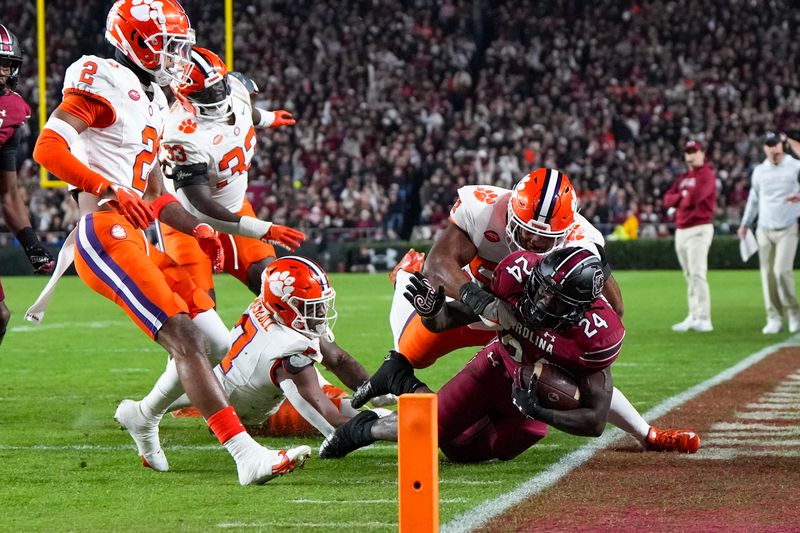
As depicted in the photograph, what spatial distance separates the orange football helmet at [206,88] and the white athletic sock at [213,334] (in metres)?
1.11

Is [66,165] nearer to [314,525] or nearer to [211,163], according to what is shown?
[211,163]

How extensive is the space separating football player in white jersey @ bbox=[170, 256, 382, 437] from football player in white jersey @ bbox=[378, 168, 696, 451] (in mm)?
204

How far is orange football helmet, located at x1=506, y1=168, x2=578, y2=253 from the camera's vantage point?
4.60m

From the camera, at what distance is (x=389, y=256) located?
20.4m

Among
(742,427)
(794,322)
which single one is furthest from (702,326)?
(742,427)

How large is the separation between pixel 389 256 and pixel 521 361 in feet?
52.3

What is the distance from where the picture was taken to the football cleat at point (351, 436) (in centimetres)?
453

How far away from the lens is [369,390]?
4969mm

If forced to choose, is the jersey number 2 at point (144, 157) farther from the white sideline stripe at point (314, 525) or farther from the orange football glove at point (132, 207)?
the white sideline stripe at point (314, 525)

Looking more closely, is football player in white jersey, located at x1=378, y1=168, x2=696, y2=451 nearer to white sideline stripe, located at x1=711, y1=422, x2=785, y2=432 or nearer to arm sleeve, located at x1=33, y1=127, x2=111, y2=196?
white sideline stripe, located at x1=711, y1=422, x2=785, y2=432

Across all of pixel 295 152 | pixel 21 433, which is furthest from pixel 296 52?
pixel 21 433

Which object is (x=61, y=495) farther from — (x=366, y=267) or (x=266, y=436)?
(x=366, y=267)

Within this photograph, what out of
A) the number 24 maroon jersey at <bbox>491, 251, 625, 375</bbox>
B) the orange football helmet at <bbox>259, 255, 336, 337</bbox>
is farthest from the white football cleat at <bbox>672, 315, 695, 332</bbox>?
the number 24 maroon jersey at <bbox>491, 251, 625, 375</bbox>

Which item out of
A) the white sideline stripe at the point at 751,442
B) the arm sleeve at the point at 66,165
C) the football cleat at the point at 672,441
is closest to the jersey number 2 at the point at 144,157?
the arm sleeve at the point at 66,165
